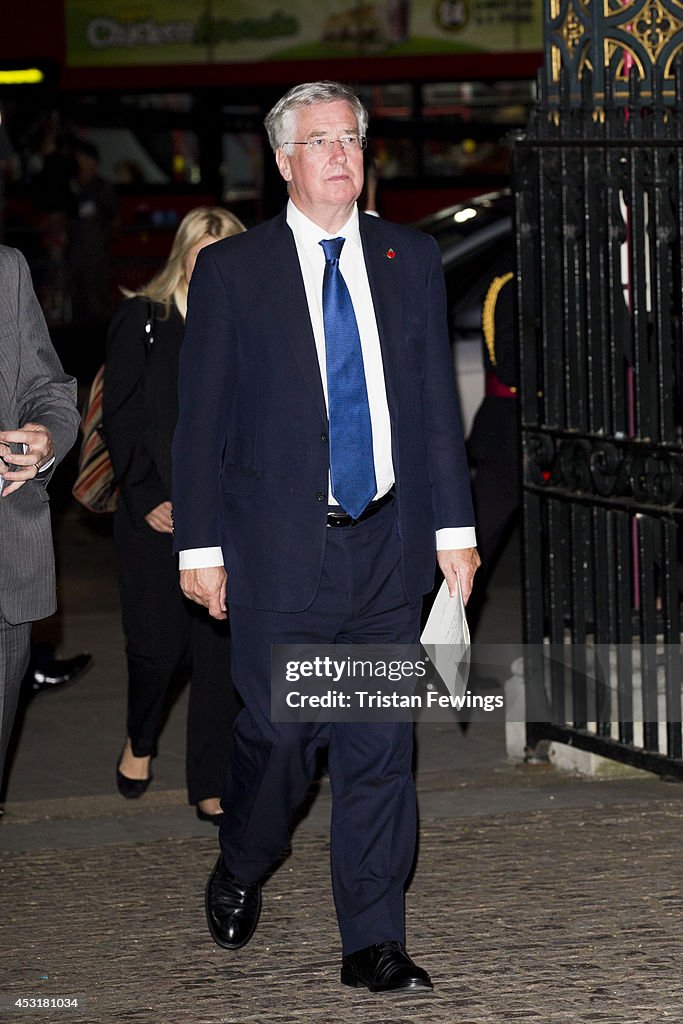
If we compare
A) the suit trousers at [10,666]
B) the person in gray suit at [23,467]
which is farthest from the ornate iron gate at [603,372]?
the suit trousers at [10,666]

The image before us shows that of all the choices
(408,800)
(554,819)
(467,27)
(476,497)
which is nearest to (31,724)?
(476,497)

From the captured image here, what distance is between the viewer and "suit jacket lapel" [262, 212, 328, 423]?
4.60 m

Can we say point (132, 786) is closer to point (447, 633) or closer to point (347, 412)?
point (447, 633)

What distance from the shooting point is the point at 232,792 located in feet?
16.1

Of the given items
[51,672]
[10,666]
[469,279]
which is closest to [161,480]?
[10,666]

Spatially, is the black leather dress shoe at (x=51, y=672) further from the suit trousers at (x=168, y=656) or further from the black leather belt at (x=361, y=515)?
the black leather belt at (x=361, y=515)

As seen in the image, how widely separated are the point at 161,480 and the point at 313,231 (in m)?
1.71

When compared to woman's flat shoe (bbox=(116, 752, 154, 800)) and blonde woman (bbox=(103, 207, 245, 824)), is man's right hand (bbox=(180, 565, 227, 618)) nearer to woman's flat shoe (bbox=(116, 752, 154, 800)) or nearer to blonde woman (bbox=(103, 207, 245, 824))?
blonde woman (bbox=(103, 207, 245, 824))

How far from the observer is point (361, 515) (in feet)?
15.2

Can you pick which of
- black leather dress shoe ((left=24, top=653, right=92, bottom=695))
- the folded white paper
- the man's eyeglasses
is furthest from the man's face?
black leather dress shoe ((left=24, top=653, right=92, bottom=695))

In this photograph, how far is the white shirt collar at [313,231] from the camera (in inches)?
185

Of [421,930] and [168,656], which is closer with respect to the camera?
[421,930]

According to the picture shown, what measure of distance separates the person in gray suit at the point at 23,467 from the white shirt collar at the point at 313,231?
0.75m

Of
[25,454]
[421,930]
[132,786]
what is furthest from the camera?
[132,786]
